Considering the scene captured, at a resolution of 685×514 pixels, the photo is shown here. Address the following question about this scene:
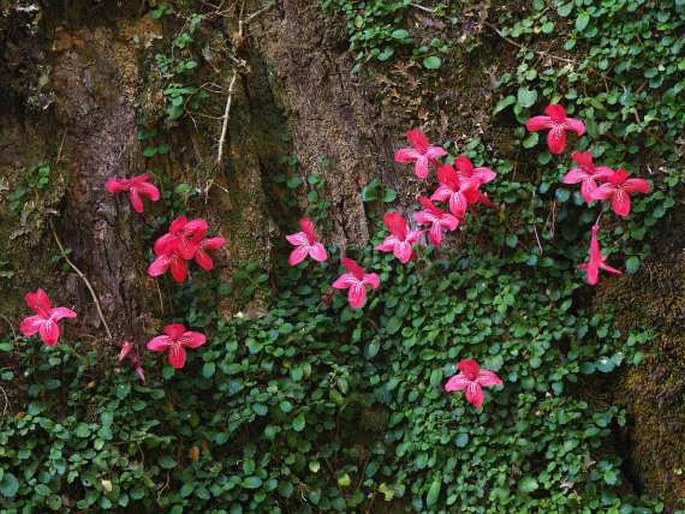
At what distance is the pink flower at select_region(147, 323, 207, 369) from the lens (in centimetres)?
301

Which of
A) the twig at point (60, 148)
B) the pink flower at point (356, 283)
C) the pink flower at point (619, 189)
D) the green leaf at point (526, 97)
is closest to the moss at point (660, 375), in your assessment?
the pink flower at point (619, 189)

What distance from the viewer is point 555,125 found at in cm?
299

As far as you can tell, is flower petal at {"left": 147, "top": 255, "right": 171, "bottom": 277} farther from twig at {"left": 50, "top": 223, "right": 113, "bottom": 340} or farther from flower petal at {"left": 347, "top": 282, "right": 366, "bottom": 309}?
flower petal at {"left": 347, "top": 282, "right": 366, "bottom": 309}

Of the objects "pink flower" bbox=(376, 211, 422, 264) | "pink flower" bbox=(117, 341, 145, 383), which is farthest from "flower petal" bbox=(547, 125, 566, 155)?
"pink flower" bbox=(117, 341, 145, 383)

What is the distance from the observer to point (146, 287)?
3277mm

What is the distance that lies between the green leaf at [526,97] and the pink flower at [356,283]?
0.85 meters

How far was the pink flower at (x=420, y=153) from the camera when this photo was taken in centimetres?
310

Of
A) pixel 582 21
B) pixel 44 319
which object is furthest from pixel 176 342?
pixel 582 21

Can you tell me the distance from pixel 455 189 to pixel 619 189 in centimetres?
55

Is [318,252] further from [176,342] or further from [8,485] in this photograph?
[8,485]

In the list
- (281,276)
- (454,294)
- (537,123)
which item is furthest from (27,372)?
(537,123)

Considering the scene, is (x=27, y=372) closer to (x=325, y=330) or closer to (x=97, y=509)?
(x=97, y=509)

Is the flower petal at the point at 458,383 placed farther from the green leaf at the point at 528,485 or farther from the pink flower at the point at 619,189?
the pink flower at the point at 619,189

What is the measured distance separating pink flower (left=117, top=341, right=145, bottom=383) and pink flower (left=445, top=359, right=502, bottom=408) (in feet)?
3.64
